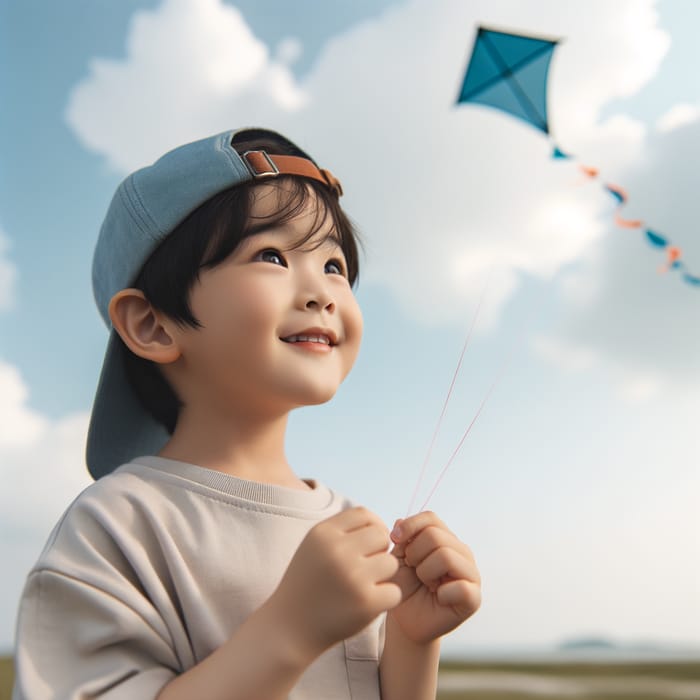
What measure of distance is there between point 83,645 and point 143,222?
51cm

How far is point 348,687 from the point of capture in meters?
0.93

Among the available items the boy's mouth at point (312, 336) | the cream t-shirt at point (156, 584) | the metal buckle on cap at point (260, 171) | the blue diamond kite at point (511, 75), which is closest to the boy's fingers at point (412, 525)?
the cream t-shirt at point (156, 584)

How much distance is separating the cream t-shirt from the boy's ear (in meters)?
0.13

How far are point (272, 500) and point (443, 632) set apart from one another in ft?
0.83

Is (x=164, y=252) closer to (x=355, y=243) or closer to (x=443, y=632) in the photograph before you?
(x=355, y=243)

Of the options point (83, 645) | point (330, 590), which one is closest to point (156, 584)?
point (83, 645)

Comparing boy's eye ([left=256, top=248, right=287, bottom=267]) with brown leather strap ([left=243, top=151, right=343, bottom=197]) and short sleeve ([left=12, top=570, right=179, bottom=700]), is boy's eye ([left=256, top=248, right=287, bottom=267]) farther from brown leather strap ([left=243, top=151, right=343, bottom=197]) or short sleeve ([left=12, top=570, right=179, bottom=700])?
short sleeve ([left=12, top=570, right=179, bottom=700])

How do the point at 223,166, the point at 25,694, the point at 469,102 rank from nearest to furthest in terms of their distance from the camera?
the point at 25,694, the point at 223,166, the point at 469,102

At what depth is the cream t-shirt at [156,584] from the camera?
2.64 ft

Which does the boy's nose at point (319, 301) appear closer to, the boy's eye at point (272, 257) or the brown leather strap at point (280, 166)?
the boy's eye at point (272, 257)

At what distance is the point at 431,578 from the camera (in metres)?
0.91

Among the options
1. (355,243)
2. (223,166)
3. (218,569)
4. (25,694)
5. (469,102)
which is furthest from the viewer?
(469,102)

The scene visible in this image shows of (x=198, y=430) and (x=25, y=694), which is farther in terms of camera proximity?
(x=198, y=430)

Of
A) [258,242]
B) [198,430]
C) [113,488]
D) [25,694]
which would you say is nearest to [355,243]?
[258,242]
